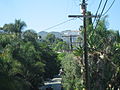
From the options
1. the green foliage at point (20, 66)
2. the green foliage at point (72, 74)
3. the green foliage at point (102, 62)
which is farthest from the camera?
the green foliage at point (72, 74)

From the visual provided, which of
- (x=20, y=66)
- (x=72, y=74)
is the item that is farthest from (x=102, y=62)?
(x=20, y=66)

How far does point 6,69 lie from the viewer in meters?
24.5

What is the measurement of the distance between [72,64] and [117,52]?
4561mm

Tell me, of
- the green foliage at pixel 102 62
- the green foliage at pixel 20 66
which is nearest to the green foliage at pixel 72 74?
the green foliage at pixel 102 62

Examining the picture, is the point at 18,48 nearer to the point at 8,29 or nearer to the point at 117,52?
the point at 117,52

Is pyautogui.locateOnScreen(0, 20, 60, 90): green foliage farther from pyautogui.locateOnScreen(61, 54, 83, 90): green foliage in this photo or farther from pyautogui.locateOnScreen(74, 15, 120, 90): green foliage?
pyautogui.locateOnScreen(74, 15, 120, 90): green foliage

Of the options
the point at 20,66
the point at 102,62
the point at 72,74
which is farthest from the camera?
the point at 20,66

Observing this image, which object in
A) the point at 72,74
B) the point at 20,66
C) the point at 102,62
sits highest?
the point at 102,62

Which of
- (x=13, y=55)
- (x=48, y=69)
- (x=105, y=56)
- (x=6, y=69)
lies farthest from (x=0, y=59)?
(x=48, y=69)

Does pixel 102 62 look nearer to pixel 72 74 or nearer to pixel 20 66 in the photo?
pixel 72 74

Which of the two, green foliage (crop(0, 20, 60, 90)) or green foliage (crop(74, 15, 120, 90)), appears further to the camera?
green foliage (crop(0, 20, 60, 90))

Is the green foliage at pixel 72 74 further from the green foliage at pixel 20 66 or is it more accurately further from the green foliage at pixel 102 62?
the green foliage at pixel 20 66

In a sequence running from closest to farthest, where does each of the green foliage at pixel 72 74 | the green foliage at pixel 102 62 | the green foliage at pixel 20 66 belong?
the green foliage at pixel 102 62, the green foliage at pixel 20 66, the green foliage at pixel 72 74

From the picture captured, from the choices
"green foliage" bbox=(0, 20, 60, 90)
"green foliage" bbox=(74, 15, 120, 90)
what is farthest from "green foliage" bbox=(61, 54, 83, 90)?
"green foliage" bbox=(0, 20, 60, 90)
